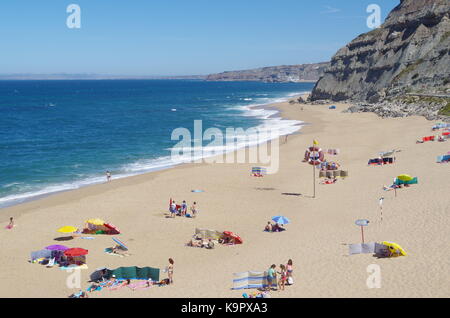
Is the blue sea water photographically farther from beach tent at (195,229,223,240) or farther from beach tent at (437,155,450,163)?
beach tent at (437,155,450,163)

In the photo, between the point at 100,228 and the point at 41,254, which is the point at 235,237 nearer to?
the point at 100,228

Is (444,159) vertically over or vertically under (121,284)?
over

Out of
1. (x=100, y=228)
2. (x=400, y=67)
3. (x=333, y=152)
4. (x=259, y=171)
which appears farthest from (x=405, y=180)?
(x=400, y=67)

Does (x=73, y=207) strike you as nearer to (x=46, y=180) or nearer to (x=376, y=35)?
(x=46, y=180)

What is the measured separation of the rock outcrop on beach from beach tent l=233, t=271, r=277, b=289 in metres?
43.6

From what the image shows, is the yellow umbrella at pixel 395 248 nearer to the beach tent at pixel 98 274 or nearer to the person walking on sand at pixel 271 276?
the person walking on sand at pixel 271 276

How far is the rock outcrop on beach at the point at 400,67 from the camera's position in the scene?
6323 cm

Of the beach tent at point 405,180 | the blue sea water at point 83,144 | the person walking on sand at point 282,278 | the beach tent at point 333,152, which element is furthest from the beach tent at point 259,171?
the person walking on sand at point 282,278

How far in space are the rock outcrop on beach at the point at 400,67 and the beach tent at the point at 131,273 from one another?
1761 inches

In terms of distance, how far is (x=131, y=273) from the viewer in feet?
52.4

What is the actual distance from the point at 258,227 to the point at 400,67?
68949 millimetres

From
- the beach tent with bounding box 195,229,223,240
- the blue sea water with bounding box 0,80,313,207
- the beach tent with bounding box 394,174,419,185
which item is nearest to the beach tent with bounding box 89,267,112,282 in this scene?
the beach tent with bounding box 195,229,223,240

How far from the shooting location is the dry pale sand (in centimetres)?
1503
